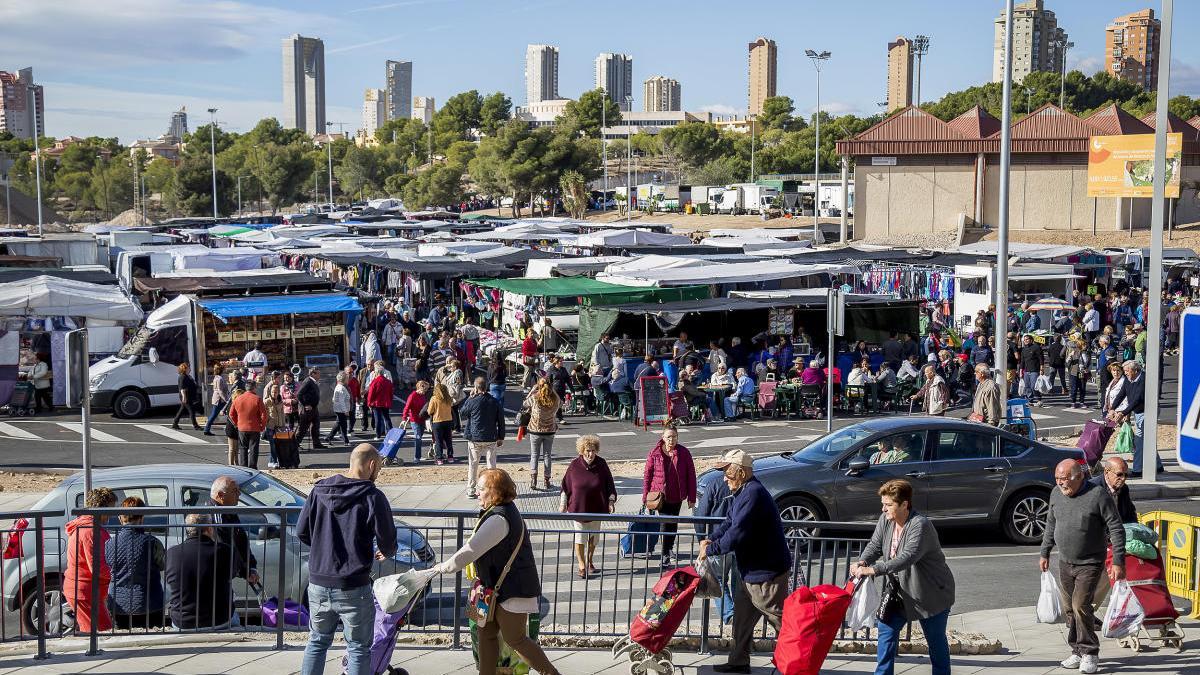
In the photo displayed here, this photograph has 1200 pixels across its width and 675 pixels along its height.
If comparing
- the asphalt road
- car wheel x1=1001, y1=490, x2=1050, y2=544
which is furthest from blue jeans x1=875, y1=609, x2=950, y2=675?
the asphalt road

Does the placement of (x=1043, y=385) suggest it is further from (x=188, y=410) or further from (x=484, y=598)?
(x=484, y=598)

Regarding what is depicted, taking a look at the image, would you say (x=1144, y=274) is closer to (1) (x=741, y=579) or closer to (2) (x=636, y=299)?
(2) (x=636, y=299)

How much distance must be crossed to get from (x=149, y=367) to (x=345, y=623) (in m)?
18.5

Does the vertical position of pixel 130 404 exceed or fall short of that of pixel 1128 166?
it falls short

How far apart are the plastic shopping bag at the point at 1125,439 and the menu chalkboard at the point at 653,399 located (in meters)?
7.92

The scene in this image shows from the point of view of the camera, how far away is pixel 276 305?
82.8 feet

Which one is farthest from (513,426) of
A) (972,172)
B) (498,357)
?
(972,172)

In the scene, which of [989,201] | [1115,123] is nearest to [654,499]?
[1115,123]

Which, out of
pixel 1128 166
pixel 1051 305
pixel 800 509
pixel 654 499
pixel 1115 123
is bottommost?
pixel 800 509

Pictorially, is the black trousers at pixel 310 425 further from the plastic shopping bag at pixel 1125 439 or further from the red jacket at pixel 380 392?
the plastic shopping bag at pixel 1125 439

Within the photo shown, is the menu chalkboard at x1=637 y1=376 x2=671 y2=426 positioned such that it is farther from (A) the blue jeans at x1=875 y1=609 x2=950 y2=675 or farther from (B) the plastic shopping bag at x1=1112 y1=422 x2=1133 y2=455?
(A) the blue jeans at x1=875 y1=609 x2=950 y2=675

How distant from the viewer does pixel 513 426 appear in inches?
911

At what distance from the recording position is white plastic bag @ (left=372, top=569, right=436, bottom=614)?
7160 mm

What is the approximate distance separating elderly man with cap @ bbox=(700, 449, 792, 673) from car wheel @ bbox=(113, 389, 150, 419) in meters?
18.7
